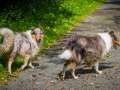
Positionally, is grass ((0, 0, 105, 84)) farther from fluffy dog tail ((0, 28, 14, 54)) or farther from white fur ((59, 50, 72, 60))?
white fur ((59, 50, 72, 60))

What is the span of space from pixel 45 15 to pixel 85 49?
29.9 feet

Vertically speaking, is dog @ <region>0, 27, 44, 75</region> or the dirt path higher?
dog @ <region>0, 27, 44, 75</region>

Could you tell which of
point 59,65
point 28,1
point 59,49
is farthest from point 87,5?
point 59,65

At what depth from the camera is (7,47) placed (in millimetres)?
8672

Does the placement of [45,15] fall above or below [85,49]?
above

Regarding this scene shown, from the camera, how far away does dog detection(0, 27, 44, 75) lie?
871 cm

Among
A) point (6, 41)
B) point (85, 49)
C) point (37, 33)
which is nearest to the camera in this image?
point (85, 49)

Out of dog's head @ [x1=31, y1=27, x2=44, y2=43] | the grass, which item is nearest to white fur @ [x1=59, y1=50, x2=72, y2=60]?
dog's head @ [x1=31, y1=27, x2=44, y2=43]

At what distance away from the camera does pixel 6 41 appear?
8664mm

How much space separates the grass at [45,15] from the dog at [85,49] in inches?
134

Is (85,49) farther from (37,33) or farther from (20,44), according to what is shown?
(20,44)

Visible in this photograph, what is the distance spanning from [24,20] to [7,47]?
7263mm

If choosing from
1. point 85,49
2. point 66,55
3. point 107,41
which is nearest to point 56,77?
point 66,55

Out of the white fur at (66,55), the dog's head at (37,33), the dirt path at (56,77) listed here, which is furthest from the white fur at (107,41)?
the dog's head at (37,33)
